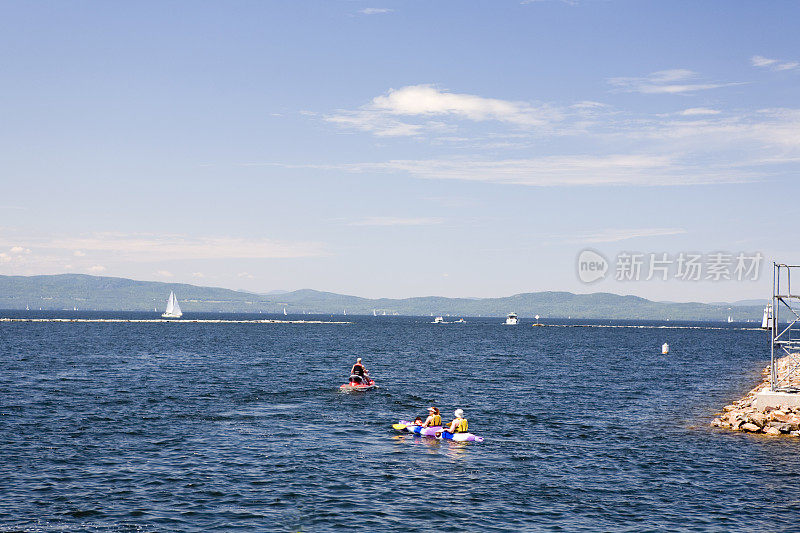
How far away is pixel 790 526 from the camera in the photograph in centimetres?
2528

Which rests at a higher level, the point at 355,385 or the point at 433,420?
the point at 433,420

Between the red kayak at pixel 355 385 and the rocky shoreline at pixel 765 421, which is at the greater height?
the rocky shoreline at pixel 765 421

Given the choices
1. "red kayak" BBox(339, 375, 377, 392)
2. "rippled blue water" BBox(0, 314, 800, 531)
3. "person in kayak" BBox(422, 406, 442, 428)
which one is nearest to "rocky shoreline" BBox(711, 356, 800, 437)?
"rippled blue water" BBox(0, 314, 800, 531)

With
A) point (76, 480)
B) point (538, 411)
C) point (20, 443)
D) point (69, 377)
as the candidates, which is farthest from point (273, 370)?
point (76, 480)

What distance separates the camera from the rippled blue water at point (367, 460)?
1024 inches

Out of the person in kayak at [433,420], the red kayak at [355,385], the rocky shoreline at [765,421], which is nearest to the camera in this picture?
the person in kayak at [433,420]

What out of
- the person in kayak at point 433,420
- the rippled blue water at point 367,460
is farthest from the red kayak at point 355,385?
the person in kayak at point 433,420

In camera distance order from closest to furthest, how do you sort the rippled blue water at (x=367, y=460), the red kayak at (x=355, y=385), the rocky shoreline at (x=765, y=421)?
the rippled blue water at (x=367, y=460), the rocky shoreline at (x=765, y=421), the red kayak at (x=355, y=385)

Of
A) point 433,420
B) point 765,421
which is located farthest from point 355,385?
point 765,421

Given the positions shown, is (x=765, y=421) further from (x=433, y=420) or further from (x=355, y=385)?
(x=355, y=385)

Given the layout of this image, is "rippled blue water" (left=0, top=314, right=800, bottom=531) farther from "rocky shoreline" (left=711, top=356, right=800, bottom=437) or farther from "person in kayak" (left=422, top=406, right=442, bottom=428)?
"rocky shoreline" (left=711, top=356, right=800, bottom=437)

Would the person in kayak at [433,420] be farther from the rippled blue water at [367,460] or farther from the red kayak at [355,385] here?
the red kayak at [355,385]

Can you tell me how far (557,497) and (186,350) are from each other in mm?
99906

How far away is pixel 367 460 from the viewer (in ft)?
115
